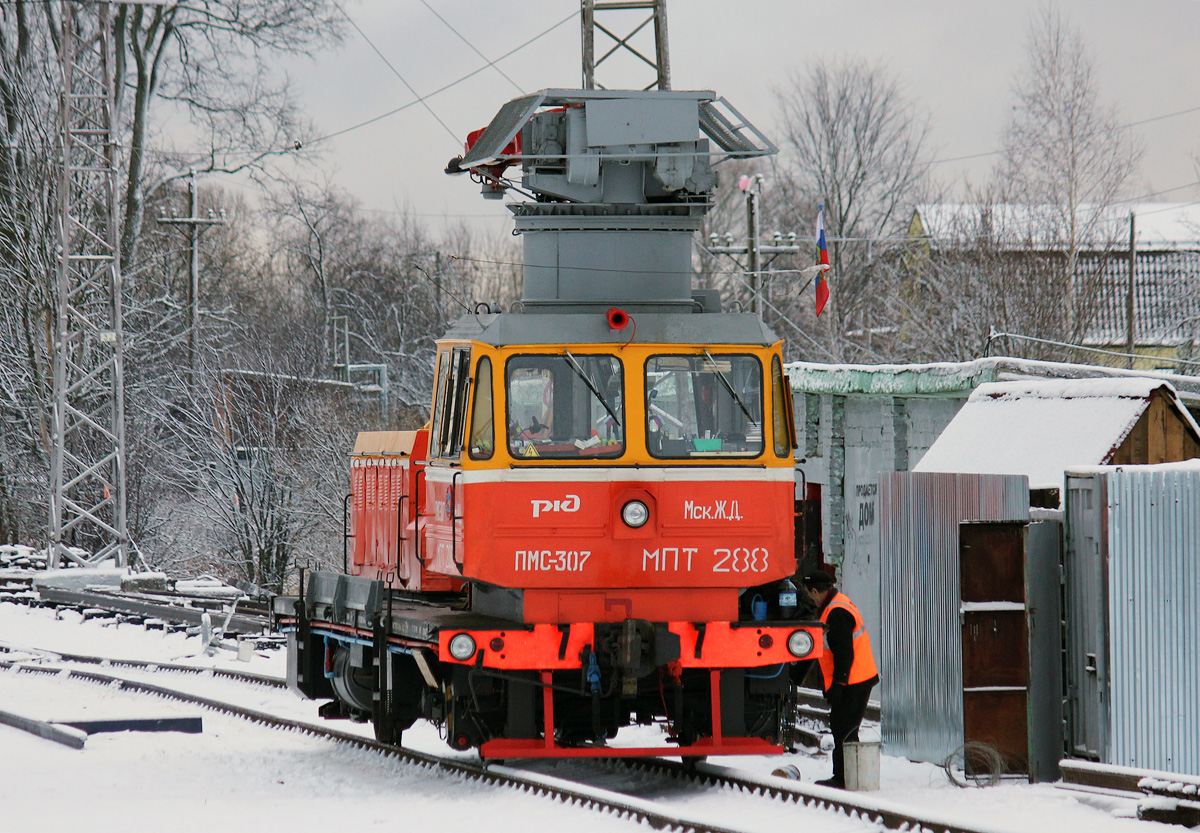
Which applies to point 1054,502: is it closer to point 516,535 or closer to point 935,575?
point 935,575

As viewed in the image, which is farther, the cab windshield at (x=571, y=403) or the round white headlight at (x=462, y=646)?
the cab windshield at (x=571, y=403)

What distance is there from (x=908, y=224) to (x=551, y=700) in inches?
1646

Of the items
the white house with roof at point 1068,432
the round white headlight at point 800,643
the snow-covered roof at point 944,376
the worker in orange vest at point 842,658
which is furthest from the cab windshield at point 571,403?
the snow-covered roof at point 944,376

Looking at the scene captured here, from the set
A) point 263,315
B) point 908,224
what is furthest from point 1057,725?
point 263,315

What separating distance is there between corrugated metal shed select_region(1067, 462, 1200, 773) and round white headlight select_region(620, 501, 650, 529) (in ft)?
8.89

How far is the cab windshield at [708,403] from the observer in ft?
27.8

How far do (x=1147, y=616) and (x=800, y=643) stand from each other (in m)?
2.00

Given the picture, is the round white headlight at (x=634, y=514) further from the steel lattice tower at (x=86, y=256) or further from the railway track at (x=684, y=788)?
the steel lattice tower at (x=86, y=256)

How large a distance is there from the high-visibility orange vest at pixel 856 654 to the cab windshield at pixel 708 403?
1266mm

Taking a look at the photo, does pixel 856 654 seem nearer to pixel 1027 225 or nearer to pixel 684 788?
pixel 684 788

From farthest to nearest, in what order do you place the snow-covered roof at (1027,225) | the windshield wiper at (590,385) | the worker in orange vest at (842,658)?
the snow-covered roof at (1027,225)
the worker in orange vest at (842,658)
the windshield wiper at (590,385)

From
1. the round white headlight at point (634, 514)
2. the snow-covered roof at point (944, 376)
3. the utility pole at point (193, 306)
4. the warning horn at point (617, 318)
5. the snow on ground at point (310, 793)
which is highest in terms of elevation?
the utility pole at point (193, 306)

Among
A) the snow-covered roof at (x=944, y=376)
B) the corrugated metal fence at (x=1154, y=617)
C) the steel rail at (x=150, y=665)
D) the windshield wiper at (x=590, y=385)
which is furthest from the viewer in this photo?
the steel rail at (x=150, y=665)

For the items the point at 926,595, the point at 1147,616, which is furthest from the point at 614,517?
the point at 1147,616
